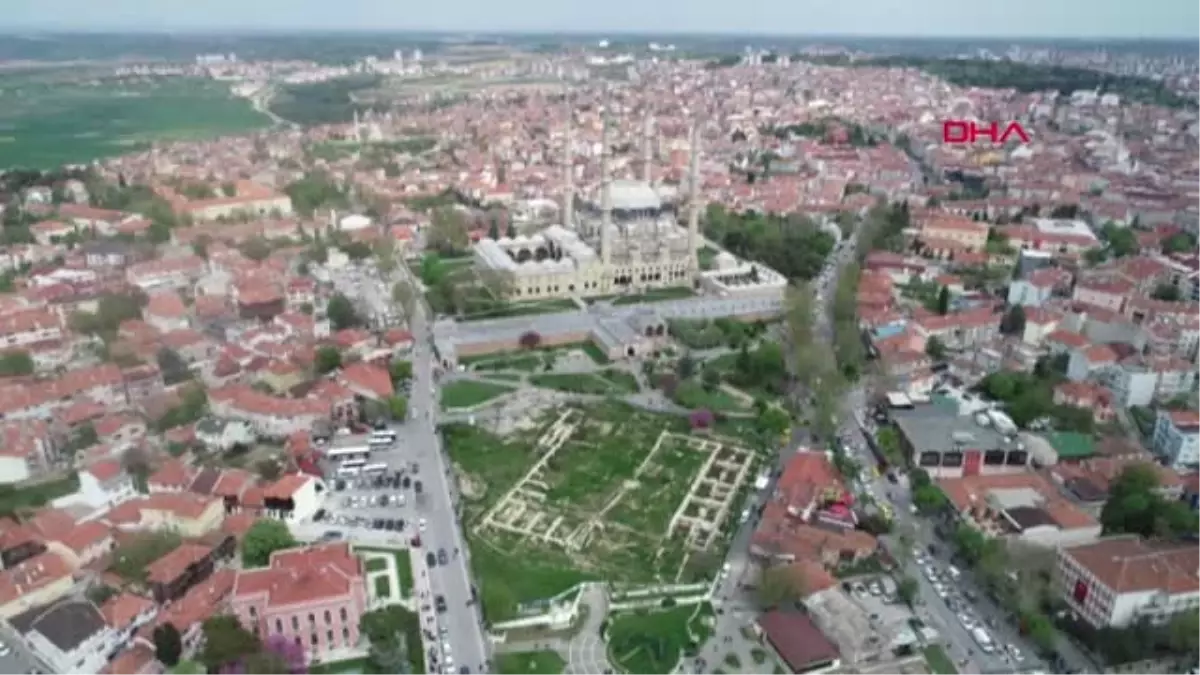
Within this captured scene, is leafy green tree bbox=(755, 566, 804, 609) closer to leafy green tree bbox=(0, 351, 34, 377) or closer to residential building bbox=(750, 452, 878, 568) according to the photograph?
residential building bbox=(750, 452, 878, 568)

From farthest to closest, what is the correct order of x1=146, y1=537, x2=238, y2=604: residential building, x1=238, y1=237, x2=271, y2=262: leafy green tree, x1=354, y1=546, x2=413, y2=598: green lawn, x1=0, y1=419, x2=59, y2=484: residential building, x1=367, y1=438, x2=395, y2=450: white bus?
1. x1=238, y1=237, x2=271, y2=262: leafy green tree
2. x1=367, y1=438, x2=395, y2=450: white bus
3. x1=0, y1=419, x2=59, y2=484: residential building
4. x1=354, y1=546, x2=413, y2=598: green lawn
5. x1=146, y1=537, x2=238, y2=604: residential building

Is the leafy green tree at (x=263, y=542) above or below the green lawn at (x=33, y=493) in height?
above

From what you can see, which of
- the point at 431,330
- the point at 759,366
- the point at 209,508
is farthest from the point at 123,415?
the point at 759,366

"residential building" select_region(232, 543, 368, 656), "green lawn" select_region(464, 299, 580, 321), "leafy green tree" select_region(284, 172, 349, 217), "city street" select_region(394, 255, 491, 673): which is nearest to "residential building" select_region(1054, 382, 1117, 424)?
"green lawn" select_region(464, 299, 580, 321)

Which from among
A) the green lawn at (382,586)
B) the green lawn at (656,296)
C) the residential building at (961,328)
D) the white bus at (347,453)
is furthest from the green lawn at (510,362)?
the residential building at (961,328)

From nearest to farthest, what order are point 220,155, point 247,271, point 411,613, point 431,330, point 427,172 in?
1. point 411,613
2. point 431,330
3. point 247,271
4. point 427,172
5. point 220,155

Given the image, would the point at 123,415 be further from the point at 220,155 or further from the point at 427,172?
the point at 220,155

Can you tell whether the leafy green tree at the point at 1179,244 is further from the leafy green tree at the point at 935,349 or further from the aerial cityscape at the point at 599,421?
the leafy green tree at the point at 935,349
